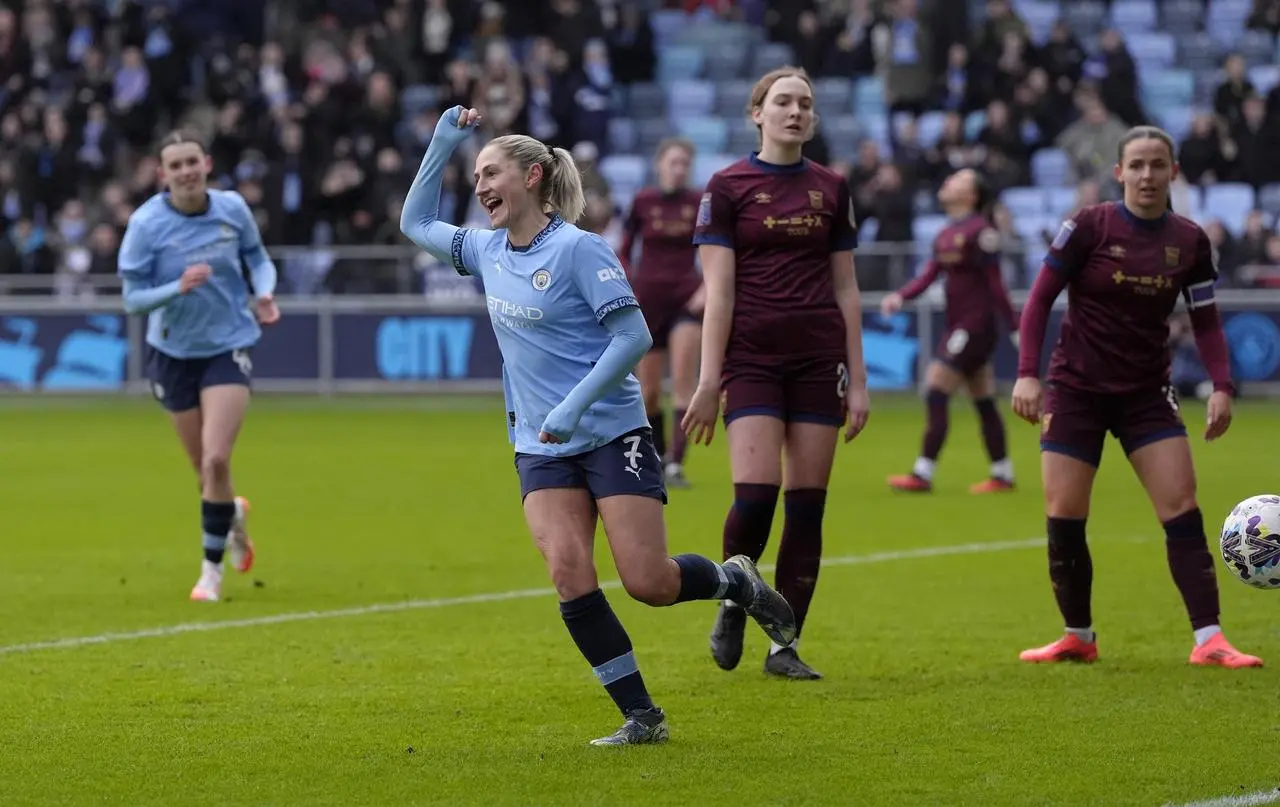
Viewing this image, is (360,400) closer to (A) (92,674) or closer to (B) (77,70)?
(B) (77,70)

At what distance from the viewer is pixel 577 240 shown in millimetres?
6766

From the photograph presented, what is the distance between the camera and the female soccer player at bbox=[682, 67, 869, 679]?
26.8 feet

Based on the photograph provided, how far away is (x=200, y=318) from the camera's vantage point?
420 inches

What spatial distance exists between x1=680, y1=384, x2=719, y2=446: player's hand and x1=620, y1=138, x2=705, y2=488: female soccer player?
7850 millimetres

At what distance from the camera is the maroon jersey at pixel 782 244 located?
8.21 meters

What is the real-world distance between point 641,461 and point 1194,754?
2018 millimetres

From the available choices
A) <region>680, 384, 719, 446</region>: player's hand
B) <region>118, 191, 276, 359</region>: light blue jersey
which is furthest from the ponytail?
<region>118, 191, 276, 359</region>: light blue jersey

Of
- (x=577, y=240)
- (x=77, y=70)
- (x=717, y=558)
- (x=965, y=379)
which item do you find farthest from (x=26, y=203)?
(x=577, y=240)

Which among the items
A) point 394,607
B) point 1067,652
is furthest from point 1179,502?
point 394,607

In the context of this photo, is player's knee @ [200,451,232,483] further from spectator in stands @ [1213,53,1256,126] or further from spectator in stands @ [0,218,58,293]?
spectator in stands @ [1213,53,1256,126]

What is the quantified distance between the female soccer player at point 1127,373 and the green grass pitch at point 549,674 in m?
0.41

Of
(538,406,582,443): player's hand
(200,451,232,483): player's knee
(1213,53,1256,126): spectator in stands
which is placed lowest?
(200,451,232,483): player's knee

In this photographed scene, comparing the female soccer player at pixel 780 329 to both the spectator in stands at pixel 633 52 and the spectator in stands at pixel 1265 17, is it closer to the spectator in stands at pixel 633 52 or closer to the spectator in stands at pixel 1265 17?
the spectator in stands at pixel 633 52

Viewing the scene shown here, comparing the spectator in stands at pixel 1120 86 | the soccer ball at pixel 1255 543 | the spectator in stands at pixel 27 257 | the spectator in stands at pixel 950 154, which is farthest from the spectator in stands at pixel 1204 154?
the soccer ball at pixel 1255 543
